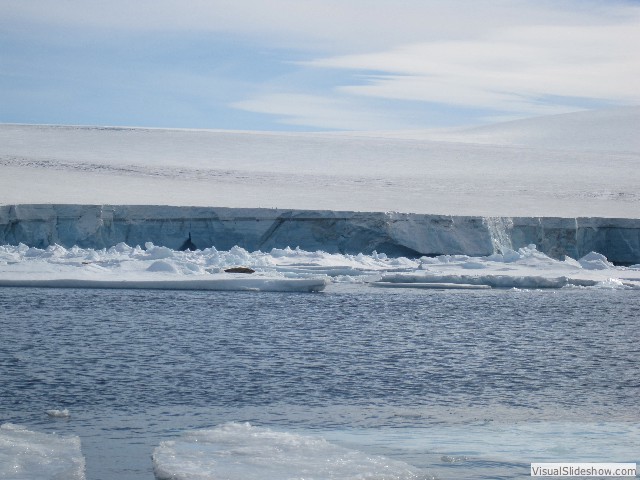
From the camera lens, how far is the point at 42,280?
9664 mm

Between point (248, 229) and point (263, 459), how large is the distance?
9342mm

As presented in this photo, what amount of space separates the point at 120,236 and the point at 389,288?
4.38 meters

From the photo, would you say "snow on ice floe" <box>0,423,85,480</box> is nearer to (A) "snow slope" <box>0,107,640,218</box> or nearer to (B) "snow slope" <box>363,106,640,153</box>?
(A) "snow slope" <box>0,107,640,218</box>

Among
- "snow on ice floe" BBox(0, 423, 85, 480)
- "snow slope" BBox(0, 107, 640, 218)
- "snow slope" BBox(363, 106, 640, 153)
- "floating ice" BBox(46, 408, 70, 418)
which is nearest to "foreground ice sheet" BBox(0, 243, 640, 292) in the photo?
"snow slope" BBox(0, 107, 640, 218)

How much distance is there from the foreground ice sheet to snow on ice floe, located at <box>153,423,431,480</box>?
230 inches

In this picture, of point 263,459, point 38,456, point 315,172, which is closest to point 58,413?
point 38,456

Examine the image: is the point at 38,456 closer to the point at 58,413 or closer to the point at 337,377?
the point at 58,413

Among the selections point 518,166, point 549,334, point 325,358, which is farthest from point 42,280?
point 518,166

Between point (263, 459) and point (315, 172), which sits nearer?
point (263, 459)

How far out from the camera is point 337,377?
5.45m

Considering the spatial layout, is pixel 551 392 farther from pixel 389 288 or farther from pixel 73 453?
pixel 389 288

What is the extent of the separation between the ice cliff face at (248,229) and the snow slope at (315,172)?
51.4 inches

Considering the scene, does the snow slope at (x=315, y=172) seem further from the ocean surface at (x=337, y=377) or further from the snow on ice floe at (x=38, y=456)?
the snow on ice floe at (x=38, y=456)

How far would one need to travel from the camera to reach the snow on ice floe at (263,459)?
3.39 meters
